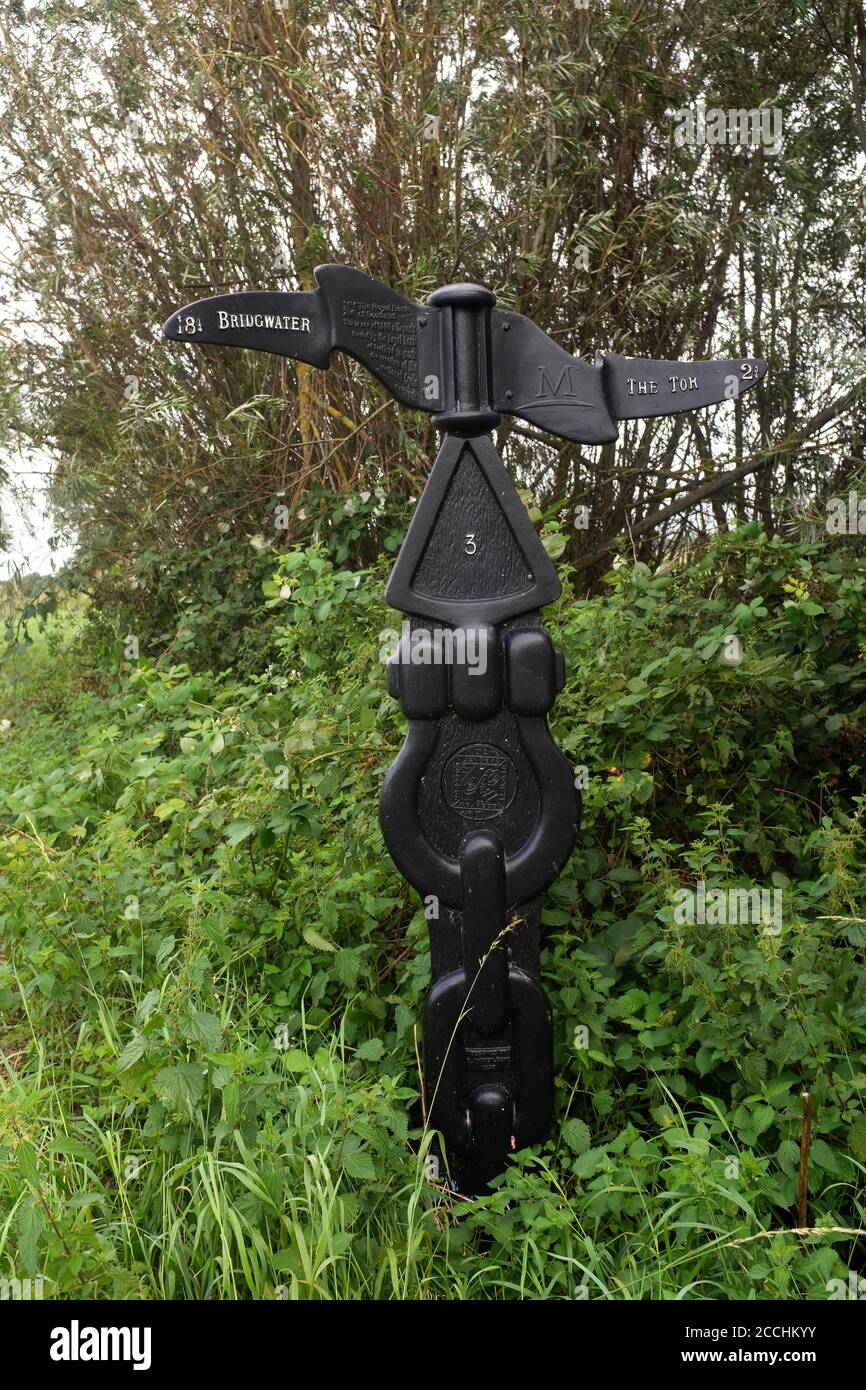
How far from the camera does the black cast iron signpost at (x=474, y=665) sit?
2525 millimetres

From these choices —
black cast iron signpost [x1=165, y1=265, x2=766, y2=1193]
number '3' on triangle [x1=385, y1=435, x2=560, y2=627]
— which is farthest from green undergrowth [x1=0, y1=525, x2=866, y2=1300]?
number '3' on triangle [x1=385, y1=435, x2=560, y2=627]

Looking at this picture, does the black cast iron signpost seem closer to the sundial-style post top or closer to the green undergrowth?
the sundial-style post top

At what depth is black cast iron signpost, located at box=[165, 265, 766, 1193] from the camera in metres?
2.53

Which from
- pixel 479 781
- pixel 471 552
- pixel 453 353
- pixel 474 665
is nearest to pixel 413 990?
pixel 479 781

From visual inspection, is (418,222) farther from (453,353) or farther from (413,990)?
(413,990)

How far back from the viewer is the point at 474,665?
250cm

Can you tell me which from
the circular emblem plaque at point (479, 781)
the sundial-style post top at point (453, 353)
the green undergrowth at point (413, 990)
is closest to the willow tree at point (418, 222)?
the green undergrowth at point (413, 990)

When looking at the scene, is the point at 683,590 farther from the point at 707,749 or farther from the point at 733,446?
the point at 733,446

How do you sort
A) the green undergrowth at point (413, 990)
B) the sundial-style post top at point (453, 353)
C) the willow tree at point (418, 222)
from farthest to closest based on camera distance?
the willow tree at point (418, 222) → the sundial-style post top at point (453, 353) → the green undergrowth at point (413, 990)

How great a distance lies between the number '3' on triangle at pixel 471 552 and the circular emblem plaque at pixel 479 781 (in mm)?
288

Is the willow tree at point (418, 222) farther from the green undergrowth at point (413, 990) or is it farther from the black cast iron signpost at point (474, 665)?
the black cast iron signpost at point (474, 665)

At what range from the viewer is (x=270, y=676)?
461cm

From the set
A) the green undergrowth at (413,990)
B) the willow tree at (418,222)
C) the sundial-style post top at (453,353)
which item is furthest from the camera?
the willow tree at (418,222)

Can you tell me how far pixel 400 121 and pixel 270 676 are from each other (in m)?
2.32
